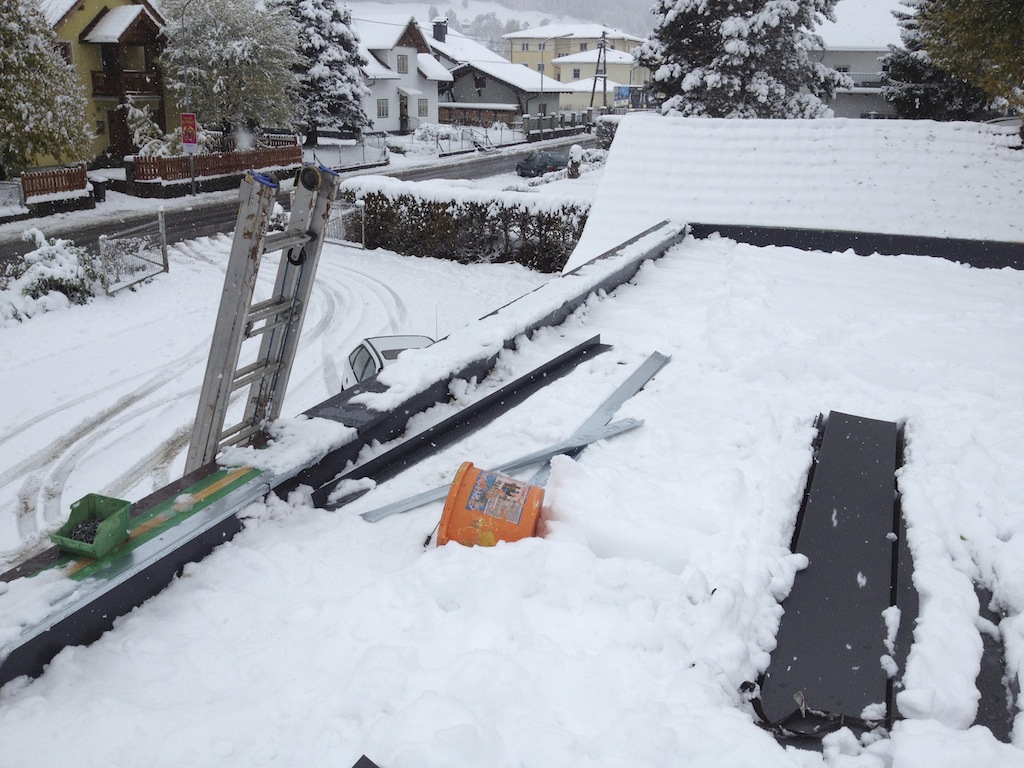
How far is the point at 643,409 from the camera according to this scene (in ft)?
16.3

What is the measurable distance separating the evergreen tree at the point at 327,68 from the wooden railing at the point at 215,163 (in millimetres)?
3651

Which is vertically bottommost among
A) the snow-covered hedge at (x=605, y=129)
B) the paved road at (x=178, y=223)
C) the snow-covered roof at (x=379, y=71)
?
the paved road at (x=178, y=223)

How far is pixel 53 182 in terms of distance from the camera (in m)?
24.7

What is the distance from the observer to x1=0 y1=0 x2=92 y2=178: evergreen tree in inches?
878

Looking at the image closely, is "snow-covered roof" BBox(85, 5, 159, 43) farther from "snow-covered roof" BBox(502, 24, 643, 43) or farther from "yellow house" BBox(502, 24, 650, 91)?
"snow-covered roof" BBox(502, 24, 643, 43)

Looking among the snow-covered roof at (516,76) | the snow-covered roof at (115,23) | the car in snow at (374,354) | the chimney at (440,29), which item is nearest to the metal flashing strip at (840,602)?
the car in snow at (374,354)

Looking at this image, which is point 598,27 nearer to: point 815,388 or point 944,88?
point 944,88

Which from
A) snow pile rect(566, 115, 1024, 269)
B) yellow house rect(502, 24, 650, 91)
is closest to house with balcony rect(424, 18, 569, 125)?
yellow house rect(502, 24, 650, 91)

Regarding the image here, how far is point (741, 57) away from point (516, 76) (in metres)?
49.0

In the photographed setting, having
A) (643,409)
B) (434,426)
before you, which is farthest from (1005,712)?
(434,426)

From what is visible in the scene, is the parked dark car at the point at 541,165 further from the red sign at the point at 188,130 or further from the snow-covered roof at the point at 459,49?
the snow-covered roof at the point at 459,49

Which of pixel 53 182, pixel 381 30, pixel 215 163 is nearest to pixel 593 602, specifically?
pixel 53 182

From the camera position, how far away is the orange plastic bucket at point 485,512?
334 centimetres

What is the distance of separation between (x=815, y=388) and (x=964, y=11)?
11179mm
